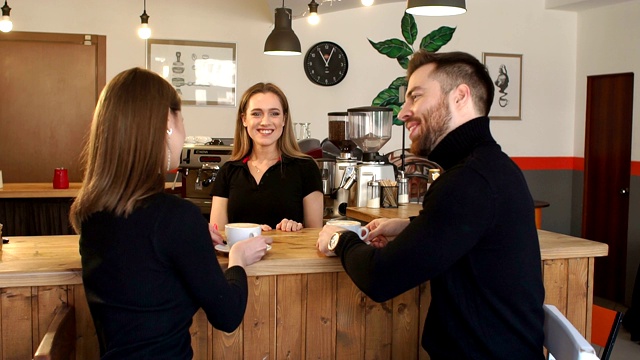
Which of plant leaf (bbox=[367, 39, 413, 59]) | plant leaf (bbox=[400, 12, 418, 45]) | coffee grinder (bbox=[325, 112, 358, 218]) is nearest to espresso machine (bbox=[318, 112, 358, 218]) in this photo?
coffee grinder (bbox=[325, 112, 358, 218])

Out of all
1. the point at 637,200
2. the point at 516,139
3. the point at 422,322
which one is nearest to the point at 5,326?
the point at 422,322

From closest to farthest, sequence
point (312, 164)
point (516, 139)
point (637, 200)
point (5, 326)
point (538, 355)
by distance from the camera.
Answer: point (538, 355) → point (5, 326) → point (312, 164) → point (637, 200) → point (516, 139)

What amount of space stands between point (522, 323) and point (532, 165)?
636 cm

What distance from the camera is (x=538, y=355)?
1685 mm

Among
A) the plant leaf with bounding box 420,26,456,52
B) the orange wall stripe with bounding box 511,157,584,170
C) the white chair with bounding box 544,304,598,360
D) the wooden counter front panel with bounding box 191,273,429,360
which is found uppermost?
the plant leaf with bounding box 420,26,456,52

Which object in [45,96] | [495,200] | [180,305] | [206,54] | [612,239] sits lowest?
[612,239]

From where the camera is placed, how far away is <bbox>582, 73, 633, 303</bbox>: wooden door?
21.9 ft

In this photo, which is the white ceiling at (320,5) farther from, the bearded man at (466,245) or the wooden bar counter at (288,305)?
the bearded man at (466,245)

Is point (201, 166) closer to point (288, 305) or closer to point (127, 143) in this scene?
point (288, 305)

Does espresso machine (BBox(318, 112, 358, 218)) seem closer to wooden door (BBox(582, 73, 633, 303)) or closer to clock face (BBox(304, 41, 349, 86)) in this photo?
clock face (BBox(304, 41, 349, 86))

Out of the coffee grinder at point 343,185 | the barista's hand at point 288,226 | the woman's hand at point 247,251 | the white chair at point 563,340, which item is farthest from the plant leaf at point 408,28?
the white chair at point 563,340

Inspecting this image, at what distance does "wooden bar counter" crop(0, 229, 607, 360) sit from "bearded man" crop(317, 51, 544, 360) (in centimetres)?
30

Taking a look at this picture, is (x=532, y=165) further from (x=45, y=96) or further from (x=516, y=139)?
(x=45, y=96)

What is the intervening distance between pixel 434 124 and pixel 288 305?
692 mm
